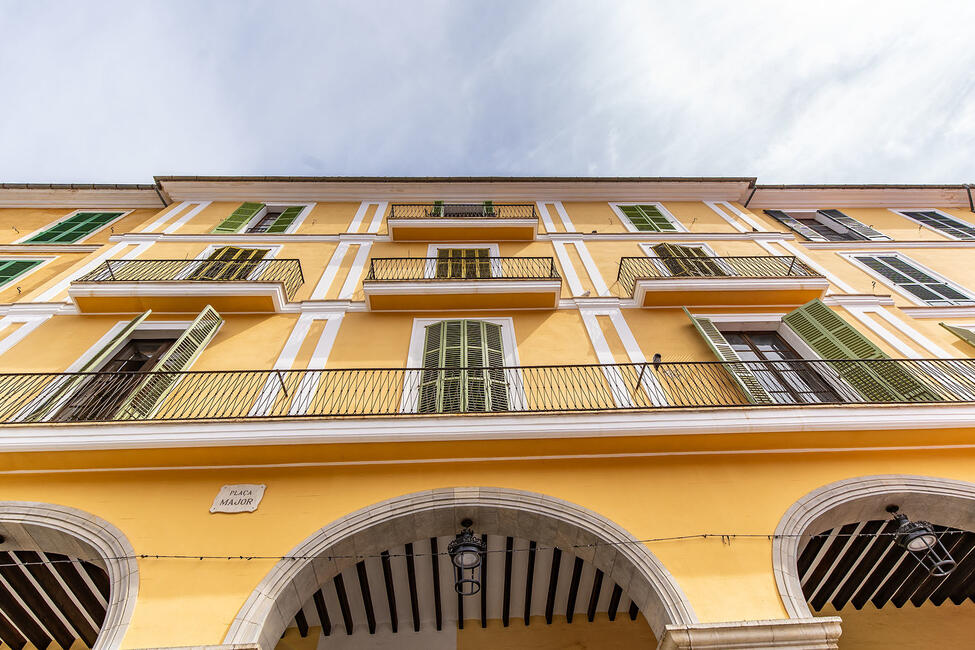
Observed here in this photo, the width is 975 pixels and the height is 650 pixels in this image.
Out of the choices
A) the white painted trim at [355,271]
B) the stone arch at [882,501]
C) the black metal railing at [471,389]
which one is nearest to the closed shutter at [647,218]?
the black metal railing at [471,389]

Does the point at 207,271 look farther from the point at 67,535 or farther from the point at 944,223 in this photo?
the point at 944,223

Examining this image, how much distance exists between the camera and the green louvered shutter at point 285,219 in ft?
39.4

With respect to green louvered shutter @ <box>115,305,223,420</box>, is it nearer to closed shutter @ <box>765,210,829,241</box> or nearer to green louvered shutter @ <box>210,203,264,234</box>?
green louvered shutter @ <box>210,203,264,234</box>

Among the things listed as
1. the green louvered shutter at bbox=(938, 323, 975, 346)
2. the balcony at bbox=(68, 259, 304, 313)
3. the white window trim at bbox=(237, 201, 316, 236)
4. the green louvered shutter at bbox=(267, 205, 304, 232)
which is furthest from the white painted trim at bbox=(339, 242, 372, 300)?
the green louvered shutter at bbox=(938, 323, 975, 346)

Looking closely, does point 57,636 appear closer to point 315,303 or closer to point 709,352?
point 315,303

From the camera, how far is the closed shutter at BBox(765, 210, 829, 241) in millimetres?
12867

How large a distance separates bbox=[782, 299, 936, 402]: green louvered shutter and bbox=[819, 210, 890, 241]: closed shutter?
6.88m

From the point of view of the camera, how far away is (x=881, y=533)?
567 centimetres

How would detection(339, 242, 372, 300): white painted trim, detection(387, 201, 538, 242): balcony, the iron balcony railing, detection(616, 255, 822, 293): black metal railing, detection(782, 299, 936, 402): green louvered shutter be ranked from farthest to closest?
detection(387, 201, 538, 242): balcony → detection(616, 255, 822, 293): black metal railing → detection(339, 242, 372, 300): white painted trim → the iron balcony railing → detection(782, 299, 936, 402): green louvered shutter

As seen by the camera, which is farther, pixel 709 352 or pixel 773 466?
pixel 709 352

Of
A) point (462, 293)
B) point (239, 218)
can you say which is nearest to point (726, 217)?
point (462, 293)

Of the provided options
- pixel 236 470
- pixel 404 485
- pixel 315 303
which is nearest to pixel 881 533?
pixel 404 485

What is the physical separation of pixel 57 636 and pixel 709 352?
32.5ft

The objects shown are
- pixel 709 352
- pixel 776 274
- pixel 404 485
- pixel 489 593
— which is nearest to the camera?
pixel 404 485
